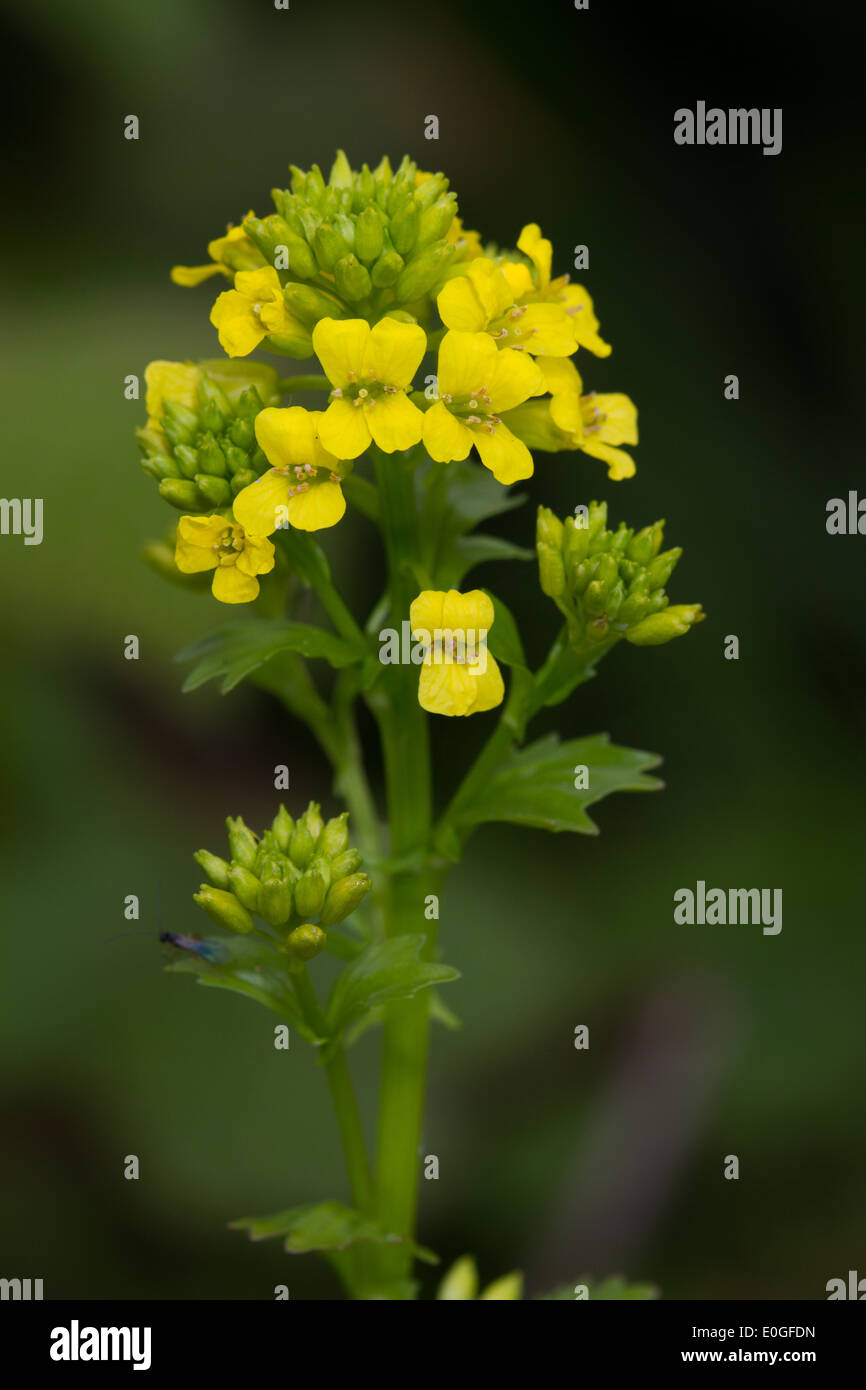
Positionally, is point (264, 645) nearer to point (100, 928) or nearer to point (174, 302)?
point (100, 928)

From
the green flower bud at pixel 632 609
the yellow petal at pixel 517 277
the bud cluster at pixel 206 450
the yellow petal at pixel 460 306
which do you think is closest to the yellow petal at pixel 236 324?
the bud cluster at pixel 206 450

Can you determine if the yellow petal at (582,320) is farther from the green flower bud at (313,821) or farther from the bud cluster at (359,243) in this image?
the green flower bud at (313,821)

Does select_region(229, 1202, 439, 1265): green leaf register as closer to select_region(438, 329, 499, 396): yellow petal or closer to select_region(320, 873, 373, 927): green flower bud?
select_region(320, 873, 373, 927): green flower bud

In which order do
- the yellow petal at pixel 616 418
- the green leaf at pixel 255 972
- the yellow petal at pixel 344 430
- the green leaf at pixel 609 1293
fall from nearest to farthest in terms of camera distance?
the yellow petal at pixel 344 430
the green leaf at pixel 255 972
the yellow petal at pixel 616 418
the green leaf at pixel 609 1293

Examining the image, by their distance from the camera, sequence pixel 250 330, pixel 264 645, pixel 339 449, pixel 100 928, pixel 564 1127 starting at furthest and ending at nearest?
pixel 564 1127 → pixel 100 928 → pixel 264 645 → pixel 250 330 → pixel 339 449

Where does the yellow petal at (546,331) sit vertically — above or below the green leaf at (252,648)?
above

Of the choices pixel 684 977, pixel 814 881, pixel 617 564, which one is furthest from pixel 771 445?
pixel 617 564
